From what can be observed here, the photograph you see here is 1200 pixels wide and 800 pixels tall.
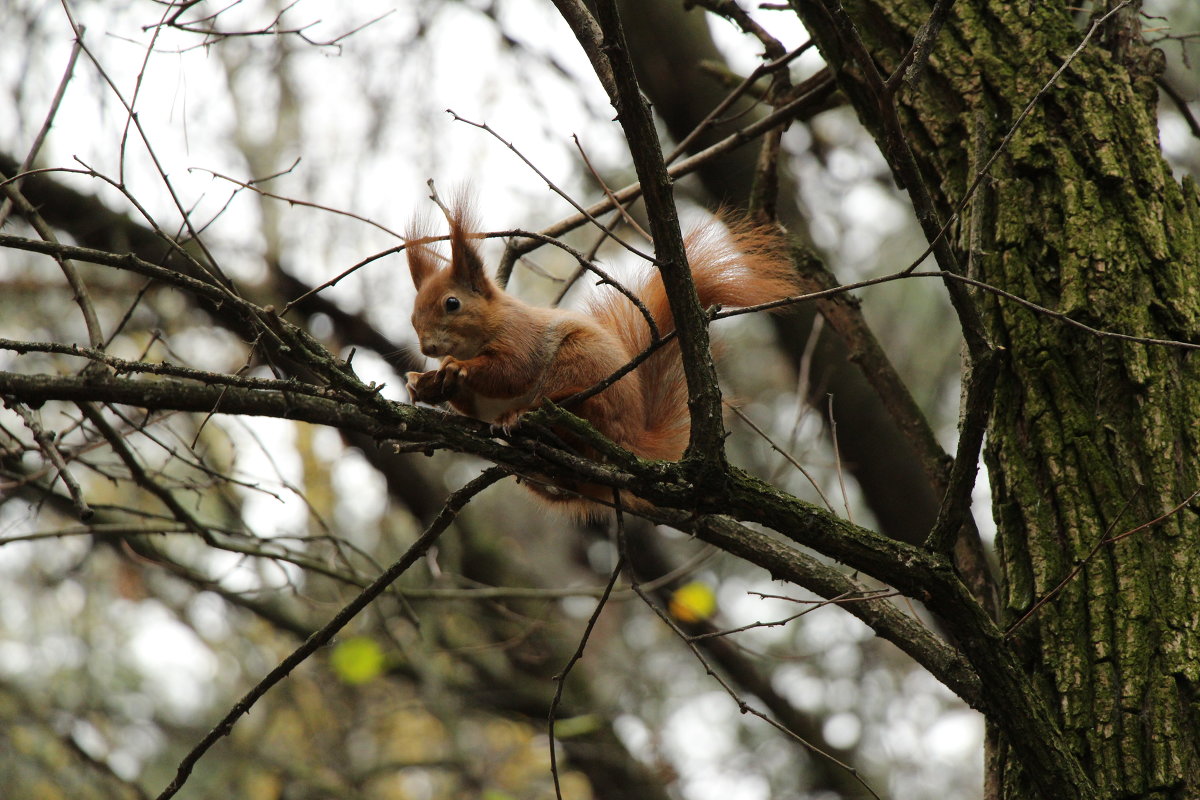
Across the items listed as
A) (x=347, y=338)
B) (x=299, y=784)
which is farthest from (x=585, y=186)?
(x=299, y=784)

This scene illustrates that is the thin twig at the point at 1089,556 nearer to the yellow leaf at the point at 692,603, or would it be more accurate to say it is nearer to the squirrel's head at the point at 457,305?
the squirrel's head at the point at 457,305

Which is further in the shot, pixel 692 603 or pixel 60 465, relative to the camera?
pixel 692 603

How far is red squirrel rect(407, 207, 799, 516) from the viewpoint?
2164 mm

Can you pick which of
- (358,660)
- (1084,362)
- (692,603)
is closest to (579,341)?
(1084,362)

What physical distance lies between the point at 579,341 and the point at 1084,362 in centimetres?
114

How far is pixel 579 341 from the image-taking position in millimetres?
2455

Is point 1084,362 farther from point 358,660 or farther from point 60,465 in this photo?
point 358,660

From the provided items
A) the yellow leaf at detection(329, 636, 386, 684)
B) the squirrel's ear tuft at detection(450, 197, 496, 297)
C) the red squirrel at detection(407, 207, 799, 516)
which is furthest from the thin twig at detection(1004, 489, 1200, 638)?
the yellow leaf at detection(329, 636, 386, 684)

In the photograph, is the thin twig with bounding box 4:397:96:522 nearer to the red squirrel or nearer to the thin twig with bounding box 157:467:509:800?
the thin twig with bounding box 157:467:509:800

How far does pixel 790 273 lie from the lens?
2.16 metres

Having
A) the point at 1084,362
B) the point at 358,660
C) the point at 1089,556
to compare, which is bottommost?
the point at 1089,556

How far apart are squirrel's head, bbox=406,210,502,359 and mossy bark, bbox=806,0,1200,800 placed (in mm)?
1093

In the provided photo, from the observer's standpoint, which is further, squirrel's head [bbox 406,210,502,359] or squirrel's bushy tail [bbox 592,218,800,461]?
squirrel's head [bbox 406,210,502,359]

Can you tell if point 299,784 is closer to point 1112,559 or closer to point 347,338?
point 347,338
